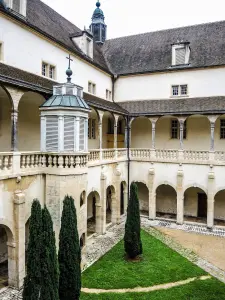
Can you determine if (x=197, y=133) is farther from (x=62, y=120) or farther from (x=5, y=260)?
(x=5, y=260)

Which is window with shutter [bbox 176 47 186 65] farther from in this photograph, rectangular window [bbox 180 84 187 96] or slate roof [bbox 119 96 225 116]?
slate roof [bbox 119 96 225 116]

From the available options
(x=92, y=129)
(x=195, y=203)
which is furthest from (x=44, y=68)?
(x=195, y=203)

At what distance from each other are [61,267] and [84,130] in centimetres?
662

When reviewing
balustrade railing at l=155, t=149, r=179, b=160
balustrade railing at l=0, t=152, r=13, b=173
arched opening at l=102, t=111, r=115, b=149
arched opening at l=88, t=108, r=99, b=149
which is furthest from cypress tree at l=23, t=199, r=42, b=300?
arched opening at l=102, t=111, r=115, b=149

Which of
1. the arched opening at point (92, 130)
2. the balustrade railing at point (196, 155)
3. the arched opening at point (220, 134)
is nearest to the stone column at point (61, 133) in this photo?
the arched opening at point (92, 130)

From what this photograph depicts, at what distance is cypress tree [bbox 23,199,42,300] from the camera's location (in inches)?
364

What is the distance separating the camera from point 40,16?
1948 cm

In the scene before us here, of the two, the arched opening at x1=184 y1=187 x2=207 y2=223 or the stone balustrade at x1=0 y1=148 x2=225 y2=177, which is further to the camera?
the arched opening at x1=184 y1=187 x2=207 y2=223

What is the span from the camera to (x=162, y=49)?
2694 centimetres

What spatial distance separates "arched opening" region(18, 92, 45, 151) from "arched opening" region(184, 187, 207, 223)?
13891 millimetres

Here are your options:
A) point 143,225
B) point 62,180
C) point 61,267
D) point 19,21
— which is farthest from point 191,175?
point 19,21

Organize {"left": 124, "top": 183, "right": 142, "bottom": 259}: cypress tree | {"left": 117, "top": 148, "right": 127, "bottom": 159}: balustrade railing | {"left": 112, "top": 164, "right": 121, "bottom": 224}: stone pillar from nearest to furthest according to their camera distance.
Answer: {"left": 124, "top": 183, "right": 142, "bottom": 259}: cypress tree < {"left": 112, "top": 164, "right": 121, "bottom": 224}: stone pillar < {"left": 117, "top": 148, "right": 127, "bottom": 159}: balustrade railing

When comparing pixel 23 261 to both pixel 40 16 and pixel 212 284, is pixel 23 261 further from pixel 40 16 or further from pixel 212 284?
pixel 40 16

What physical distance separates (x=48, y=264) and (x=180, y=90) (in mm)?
19880
